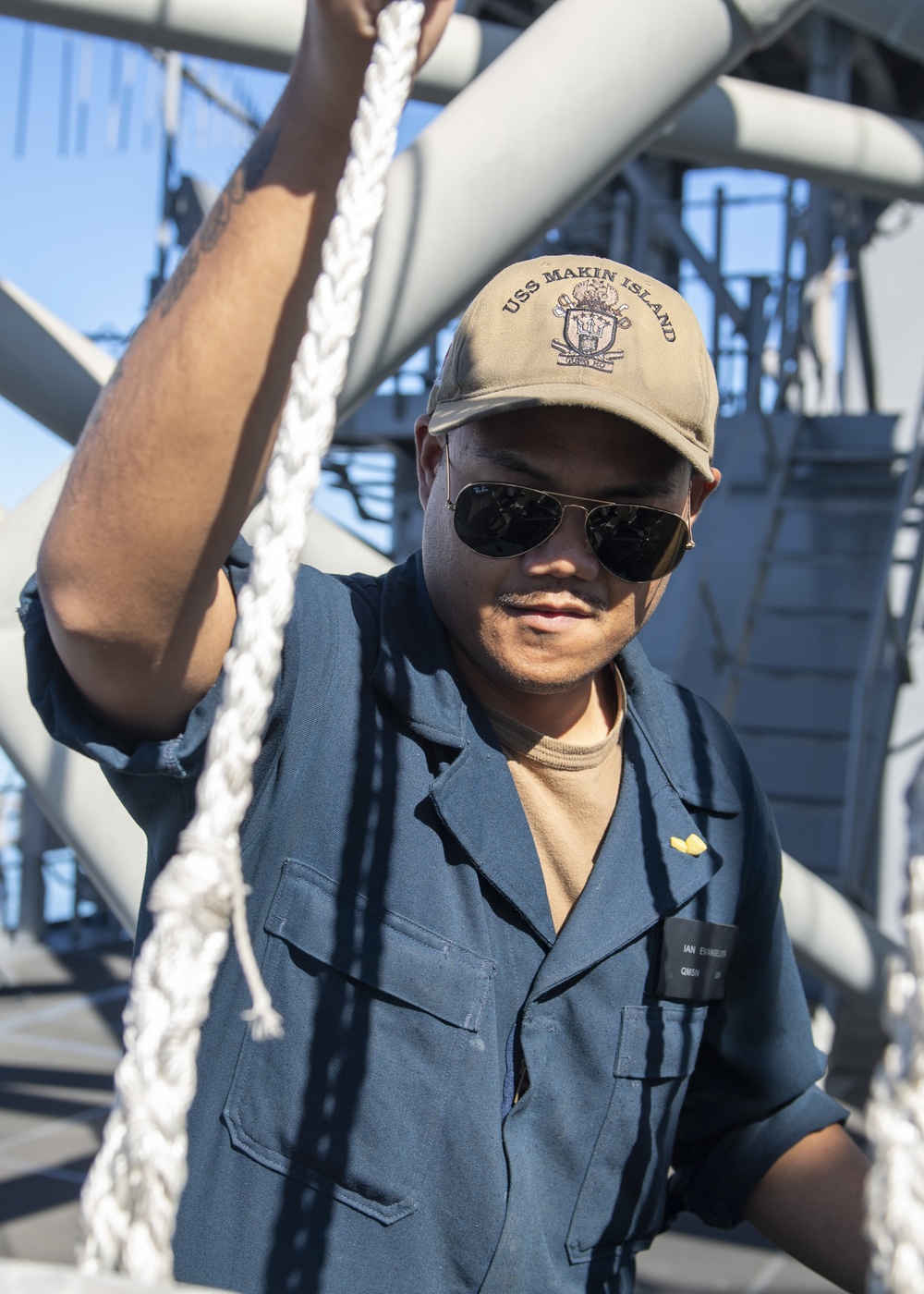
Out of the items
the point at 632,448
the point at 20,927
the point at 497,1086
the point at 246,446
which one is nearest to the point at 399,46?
the point at 246,446

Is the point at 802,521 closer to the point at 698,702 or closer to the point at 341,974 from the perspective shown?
the point at 698,702

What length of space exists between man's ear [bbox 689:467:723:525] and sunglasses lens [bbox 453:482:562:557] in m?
0.27

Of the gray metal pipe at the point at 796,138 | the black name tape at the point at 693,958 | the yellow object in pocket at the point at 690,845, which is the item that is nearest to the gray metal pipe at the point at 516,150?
the yellow object in pocket at the point at 690,845

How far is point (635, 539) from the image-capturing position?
1479mm

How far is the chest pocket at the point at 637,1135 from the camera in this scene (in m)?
1.50

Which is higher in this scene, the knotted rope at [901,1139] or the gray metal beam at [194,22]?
the gray metal beam at [194,22]

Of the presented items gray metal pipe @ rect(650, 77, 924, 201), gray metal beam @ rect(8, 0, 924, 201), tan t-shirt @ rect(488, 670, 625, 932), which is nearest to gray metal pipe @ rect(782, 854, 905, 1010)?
tan t-shirt @ rect(488, 670, 625, 932)

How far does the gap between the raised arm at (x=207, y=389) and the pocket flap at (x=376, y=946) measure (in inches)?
17.3

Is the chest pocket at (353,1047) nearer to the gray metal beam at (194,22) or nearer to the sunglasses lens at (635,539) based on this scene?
the sunglasses lens at (635,539)

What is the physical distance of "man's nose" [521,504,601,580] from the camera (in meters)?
1.45

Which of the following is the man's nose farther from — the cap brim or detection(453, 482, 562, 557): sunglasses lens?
the cap brim

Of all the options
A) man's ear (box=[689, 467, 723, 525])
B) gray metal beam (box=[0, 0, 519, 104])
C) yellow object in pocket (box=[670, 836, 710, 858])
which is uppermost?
gray metal beam (box=[0, 0, 519, 104])

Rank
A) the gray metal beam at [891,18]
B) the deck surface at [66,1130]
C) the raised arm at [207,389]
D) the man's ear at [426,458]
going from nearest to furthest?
the raised arm at [207,389], the man's ear at [426,458], the gray metal beam at [891,18], the deck surface at [66,1130]

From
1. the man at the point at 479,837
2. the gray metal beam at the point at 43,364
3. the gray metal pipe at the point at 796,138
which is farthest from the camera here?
the gray metal pipe at the point at 796,138
